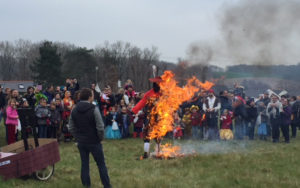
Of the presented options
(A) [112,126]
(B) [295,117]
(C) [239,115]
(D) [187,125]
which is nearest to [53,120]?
(A) [112,126]

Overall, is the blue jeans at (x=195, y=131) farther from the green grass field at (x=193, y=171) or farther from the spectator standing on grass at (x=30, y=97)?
the spectator standing on grass at (x=30, y=97)

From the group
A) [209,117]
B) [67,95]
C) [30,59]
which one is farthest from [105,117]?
[30,59]

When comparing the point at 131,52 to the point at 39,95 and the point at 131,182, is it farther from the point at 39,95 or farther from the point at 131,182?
the point at 131,182

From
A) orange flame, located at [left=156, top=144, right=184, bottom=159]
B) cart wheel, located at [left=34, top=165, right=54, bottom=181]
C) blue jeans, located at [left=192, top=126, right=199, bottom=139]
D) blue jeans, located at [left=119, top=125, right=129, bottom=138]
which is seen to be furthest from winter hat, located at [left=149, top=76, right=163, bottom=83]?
blue jeans, located at [left=119, top=125, right=129, bottom=138]

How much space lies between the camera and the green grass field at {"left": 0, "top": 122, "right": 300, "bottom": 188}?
22.2ft

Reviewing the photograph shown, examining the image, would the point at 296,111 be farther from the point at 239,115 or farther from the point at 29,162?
the point at 29,162

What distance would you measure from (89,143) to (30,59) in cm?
6677

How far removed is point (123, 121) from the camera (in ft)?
48.1

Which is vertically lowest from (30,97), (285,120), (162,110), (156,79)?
(285,120)

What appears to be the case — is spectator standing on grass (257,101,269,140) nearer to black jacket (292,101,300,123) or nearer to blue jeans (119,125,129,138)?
black jacket (292,101,300,123)

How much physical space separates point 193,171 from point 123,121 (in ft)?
23.9

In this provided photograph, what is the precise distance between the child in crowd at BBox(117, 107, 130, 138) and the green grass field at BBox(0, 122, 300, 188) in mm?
4018

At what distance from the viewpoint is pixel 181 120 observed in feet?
47.8

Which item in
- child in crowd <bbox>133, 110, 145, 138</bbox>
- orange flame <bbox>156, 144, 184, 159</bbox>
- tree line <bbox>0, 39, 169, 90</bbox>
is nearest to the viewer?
orange flame <bbox>156, 144, 184, 159</bbox>
